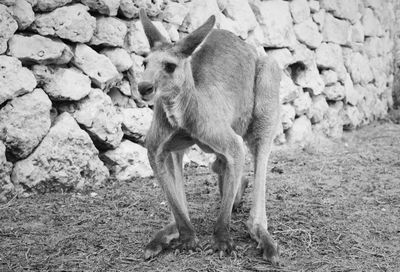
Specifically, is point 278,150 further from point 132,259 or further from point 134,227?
point 132,259

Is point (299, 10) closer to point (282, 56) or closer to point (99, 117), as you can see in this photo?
point (282, 56)

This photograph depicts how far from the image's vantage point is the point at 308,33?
280 inches

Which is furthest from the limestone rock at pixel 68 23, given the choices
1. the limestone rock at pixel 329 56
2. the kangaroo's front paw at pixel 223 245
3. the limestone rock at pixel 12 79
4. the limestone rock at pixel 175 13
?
the limestone rock at pixel 329 56

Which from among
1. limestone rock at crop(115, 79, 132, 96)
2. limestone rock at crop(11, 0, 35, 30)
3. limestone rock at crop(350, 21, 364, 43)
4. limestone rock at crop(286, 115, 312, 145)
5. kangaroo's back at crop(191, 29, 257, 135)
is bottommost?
limestone rock at crop(286, 115, 312, 145)

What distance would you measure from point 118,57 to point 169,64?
197cm

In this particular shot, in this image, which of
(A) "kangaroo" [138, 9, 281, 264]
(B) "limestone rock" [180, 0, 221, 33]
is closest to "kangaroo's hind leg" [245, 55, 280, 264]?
(A) "kangaroo" [138, 9, 281, 264]

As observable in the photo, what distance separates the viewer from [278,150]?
651 cm

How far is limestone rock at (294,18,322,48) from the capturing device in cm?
702

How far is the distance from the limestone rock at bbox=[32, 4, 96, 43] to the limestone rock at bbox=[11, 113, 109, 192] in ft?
2.35

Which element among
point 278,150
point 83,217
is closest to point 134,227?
point 83,217

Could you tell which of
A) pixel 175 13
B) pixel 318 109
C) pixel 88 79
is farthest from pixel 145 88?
pixel 318 109

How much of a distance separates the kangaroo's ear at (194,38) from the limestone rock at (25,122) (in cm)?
171

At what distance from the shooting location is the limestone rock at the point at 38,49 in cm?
416

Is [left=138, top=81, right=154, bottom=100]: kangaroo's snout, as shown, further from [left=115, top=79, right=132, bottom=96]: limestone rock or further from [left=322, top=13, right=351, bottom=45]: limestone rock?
[left=322, top=13, right=351, bottom=45]: limestone rock
